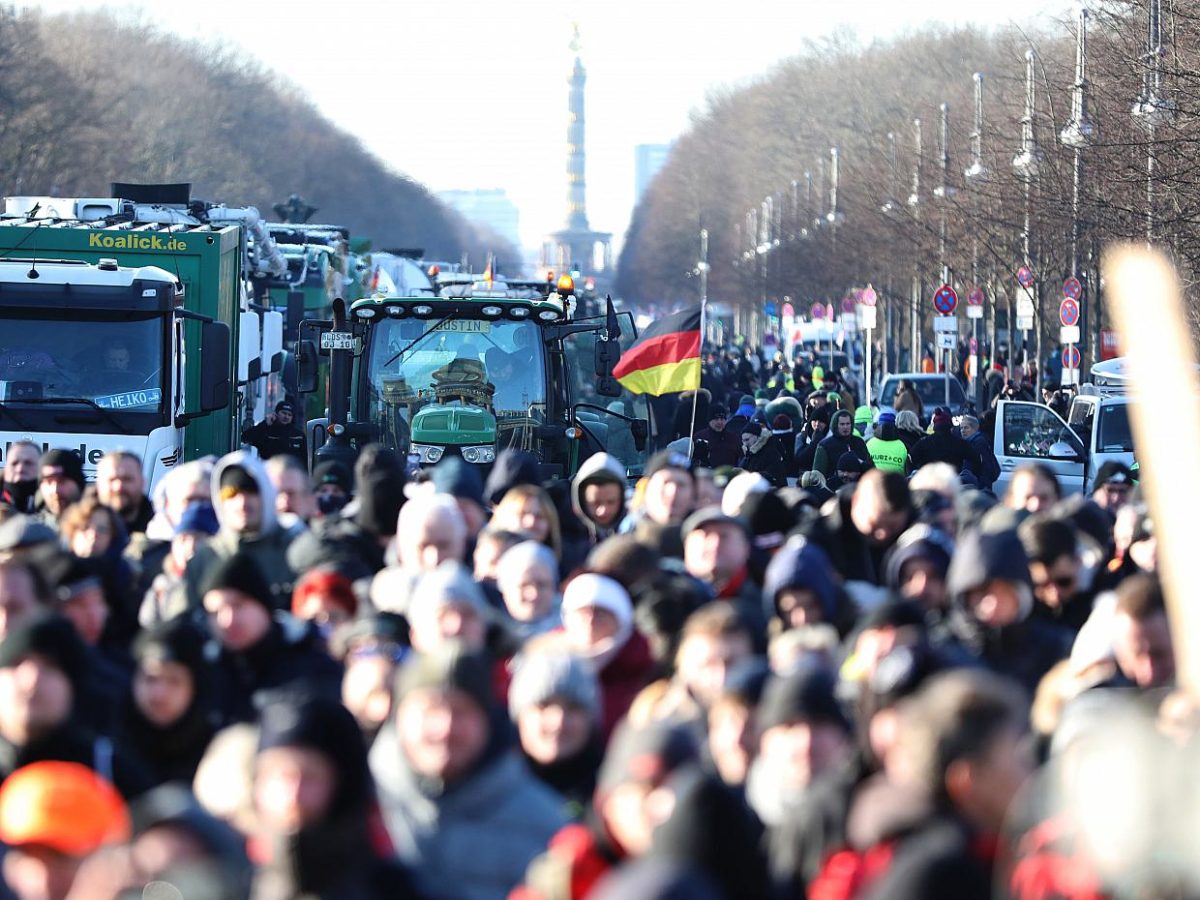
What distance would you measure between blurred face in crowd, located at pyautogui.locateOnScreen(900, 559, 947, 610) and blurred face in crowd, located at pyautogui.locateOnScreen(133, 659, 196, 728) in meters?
2.91

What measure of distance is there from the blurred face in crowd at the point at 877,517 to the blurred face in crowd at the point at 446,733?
4661 millimetres

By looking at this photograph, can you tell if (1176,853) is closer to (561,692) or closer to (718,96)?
(561,692)

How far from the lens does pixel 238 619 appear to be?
7422 millimetres

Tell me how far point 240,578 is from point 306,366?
35.2 feet

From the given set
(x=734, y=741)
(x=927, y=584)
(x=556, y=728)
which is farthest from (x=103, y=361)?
(x=734, y=741)

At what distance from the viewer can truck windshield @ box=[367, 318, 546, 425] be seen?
17719 mm

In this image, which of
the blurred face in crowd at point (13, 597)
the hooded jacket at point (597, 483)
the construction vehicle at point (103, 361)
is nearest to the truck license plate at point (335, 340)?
the construction vehicle at point (103, 361)

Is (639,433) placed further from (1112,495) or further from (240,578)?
(240,578)

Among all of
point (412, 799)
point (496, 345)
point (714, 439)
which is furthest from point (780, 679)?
point (714, 439)

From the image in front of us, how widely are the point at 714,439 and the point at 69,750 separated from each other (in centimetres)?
1565

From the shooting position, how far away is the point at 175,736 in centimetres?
661

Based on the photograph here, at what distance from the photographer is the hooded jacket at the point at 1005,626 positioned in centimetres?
785

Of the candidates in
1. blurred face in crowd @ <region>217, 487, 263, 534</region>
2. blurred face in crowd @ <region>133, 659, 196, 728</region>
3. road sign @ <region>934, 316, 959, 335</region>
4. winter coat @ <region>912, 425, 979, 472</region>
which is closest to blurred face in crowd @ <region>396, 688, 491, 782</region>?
blurred face in crowd @ <region>133, 659, 196, 728</region>

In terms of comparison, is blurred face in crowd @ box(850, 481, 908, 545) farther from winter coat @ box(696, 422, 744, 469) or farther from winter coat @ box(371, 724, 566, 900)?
winter coat @ box(696, 422, 744, 469)
